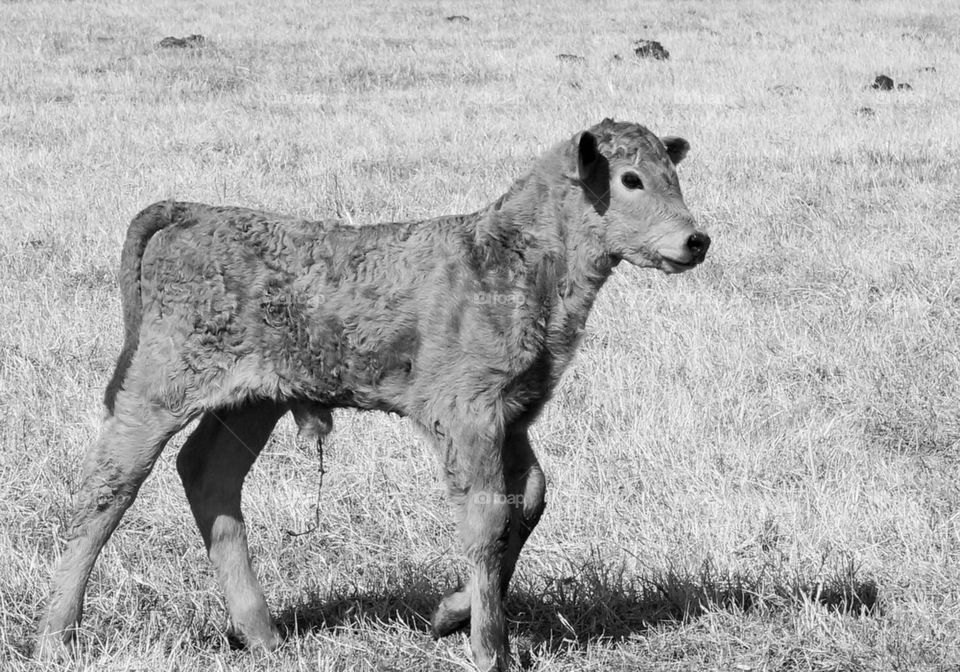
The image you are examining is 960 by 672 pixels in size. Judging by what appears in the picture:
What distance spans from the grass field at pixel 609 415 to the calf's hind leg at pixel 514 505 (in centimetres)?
12

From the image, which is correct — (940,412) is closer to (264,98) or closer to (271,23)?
(264,98)

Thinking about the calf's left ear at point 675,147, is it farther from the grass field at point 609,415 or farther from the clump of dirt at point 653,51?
the clump of dirt at point 653,51

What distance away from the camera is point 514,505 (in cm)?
441

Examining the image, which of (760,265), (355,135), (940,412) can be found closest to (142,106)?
(355,135)

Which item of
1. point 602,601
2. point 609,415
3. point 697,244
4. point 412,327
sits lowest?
point 609,415

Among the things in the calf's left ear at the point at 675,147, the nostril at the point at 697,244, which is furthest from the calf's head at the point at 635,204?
the calf's left ear at the point at 675,147

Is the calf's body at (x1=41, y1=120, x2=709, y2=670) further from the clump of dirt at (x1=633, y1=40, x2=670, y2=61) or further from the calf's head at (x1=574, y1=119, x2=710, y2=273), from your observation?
the clump of dirt at (x1=633, y1=40, x2=670, y2=61)

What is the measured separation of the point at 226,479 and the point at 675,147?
207 centimetres

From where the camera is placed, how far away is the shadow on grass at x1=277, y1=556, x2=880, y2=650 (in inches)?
182

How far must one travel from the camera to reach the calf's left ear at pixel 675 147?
4.75m

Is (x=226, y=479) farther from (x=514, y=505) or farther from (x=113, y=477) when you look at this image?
(x=514, y=505)

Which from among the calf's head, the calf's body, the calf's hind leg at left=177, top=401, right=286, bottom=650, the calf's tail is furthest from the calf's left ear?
the calf's tail

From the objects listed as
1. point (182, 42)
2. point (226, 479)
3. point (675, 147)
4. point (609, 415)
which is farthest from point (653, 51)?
point (226, 479)

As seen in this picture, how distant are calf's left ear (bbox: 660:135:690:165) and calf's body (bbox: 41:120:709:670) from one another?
217 millimetres
